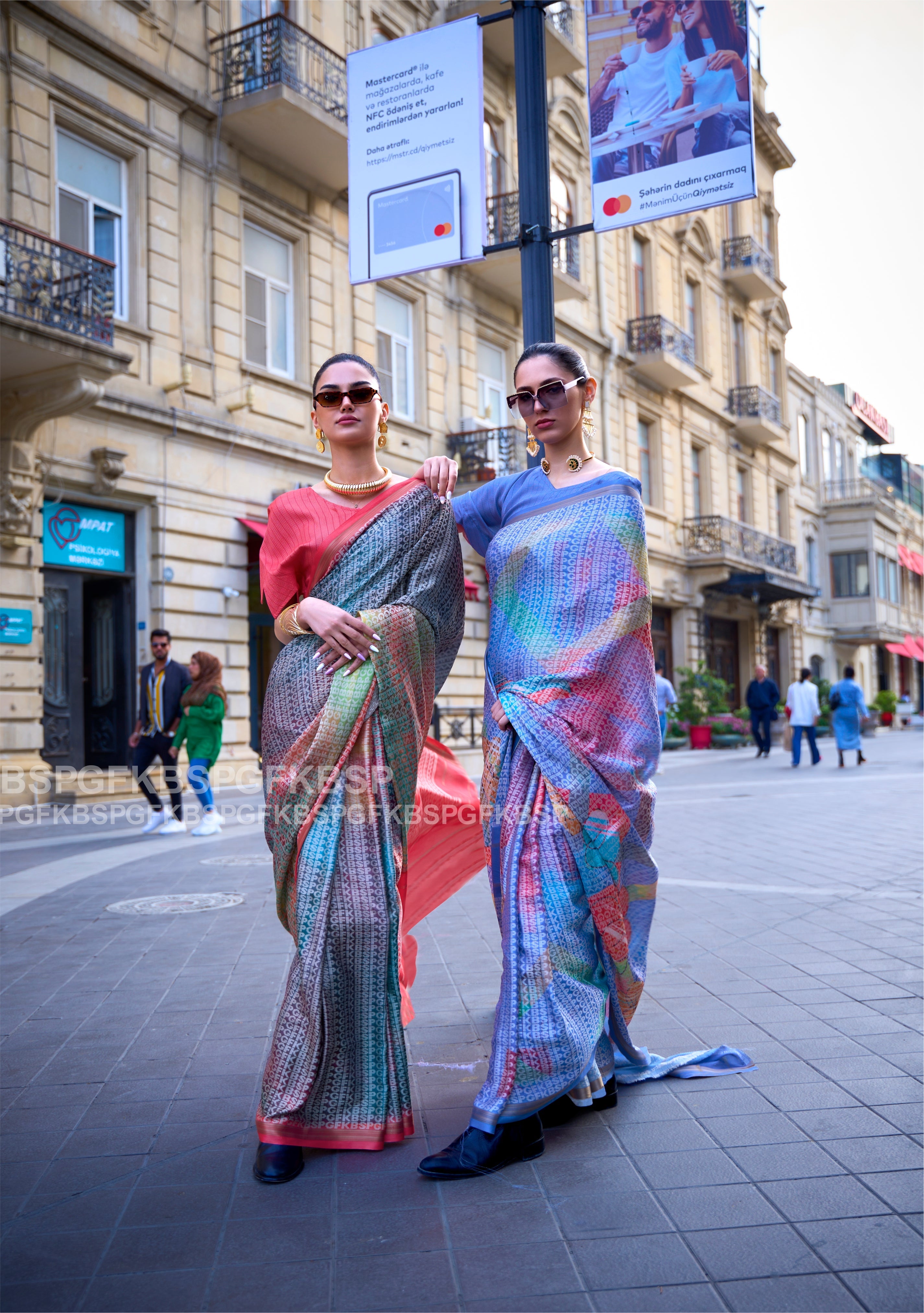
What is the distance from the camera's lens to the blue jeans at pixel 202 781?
10.2 m

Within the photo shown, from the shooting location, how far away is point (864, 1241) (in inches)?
89.5

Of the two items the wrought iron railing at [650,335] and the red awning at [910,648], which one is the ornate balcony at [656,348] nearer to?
the wrought iron railing at [650,335]

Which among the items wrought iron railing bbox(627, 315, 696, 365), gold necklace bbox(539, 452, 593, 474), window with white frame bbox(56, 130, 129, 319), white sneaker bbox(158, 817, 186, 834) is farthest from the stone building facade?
A: gold necklace bbox(539, 452, 593, 474)

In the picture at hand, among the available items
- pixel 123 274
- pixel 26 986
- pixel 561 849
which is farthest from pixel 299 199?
pixel 561 849

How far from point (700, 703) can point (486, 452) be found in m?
9.21

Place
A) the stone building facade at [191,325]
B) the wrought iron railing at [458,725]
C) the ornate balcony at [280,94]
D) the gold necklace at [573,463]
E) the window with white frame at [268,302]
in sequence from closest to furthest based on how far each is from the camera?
the gold necklace at [573,463] → the stone building facade at [191,325] → the ornate balcony at [280,94] → the window with white frame at [268,302] → the wrought iron railing at [458,725]

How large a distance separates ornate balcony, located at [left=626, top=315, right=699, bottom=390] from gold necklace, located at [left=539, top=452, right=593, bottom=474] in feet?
81.6

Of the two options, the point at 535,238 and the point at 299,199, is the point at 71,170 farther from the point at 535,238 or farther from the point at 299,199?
the point at 535,238

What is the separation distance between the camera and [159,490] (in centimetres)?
1421

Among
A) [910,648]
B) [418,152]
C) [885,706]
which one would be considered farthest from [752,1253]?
[910,648]

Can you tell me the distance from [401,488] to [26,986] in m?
2.92

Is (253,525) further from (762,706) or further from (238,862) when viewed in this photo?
(762,706)

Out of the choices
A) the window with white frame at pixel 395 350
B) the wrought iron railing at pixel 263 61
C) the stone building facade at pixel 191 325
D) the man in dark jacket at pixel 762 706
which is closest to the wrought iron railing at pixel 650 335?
the stone building facade at pixel 191 325

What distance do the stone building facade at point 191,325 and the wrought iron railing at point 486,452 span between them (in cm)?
6
